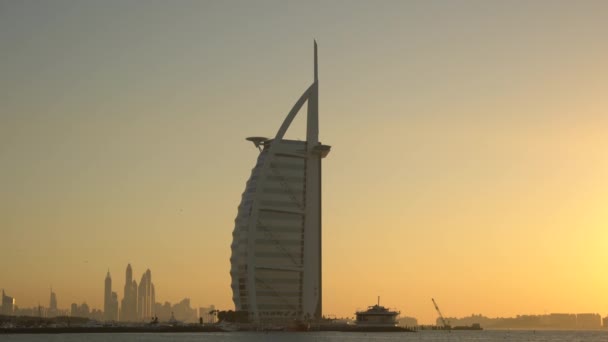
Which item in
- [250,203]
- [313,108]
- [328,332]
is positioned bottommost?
→ [328,332]

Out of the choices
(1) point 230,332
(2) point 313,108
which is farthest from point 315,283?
(2) point 313,108

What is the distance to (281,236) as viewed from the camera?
7274 inches

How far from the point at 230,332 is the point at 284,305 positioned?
1217 centimetres

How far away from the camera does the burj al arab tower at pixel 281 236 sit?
183 metres

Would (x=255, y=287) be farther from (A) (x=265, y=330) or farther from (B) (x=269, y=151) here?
(B) (x=269, y=151)

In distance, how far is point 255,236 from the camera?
181625 millimetres

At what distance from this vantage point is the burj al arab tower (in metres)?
183

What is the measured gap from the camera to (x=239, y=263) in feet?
604

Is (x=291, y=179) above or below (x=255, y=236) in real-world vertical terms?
above

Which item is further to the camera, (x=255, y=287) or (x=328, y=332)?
(x=328, y=332)

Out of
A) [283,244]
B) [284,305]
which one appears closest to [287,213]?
[283,244]

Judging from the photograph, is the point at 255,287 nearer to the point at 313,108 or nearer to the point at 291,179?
the point at 291,179

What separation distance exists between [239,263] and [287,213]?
43.4 feet

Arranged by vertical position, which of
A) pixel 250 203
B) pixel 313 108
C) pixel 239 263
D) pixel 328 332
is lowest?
pixel 328 332
